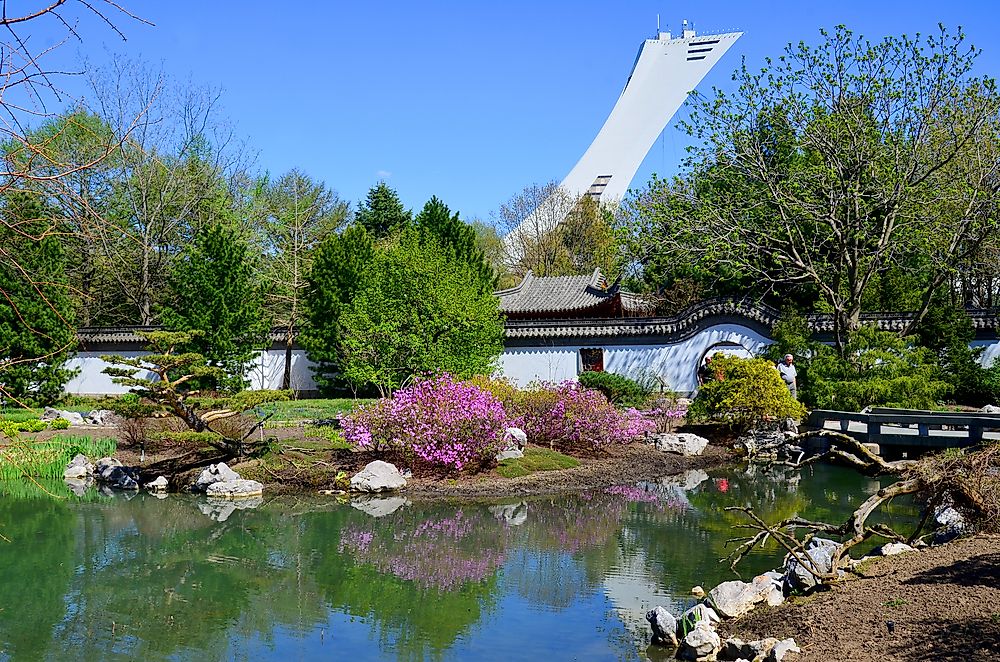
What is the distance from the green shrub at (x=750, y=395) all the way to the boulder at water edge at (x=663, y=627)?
1152cm

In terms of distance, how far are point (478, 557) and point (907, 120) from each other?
14.4 metres

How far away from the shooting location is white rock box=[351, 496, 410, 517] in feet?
40.1

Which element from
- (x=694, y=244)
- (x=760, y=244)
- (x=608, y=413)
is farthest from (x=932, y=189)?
(x=608, y=413)

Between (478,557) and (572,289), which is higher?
(572,289)

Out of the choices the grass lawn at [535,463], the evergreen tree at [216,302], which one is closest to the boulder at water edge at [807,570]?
the grass lawn at [535,463]

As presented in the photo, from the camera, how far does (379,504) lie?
12.7 metres

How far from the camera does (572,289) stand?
1186 inches

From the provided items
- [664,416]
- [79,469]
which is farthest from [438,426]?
[664,416]

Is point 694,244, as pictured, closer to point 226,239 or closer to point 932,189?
point 932,189

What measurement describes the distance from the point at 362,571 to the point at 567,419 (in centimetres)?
761

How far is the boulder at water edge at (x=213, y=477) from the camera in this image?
1348 cm

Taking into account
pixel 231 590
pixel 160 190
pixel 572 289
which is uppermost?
pixel 160 190

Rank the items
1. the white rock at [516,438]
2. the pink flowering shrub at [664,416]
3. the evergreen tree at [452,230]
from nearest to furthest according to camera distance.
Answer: the white rock at [516,438]
the pink flowering shrub at [664,416]
the evergreen tree at [452,230]

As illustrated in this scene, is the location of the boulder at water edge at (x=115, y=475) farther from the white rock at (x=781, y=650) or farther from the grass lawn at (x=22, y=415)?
the white rock at (x=781, y=650)
